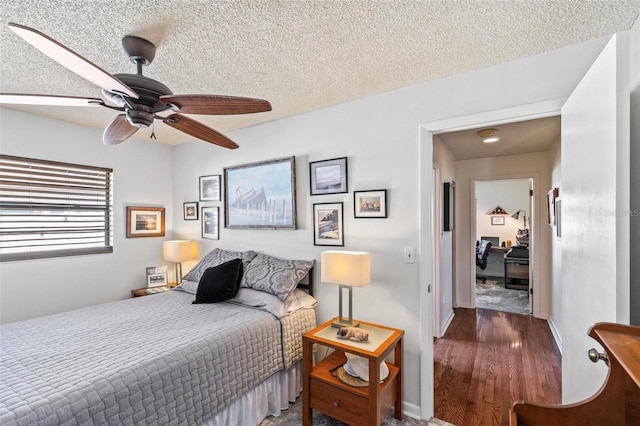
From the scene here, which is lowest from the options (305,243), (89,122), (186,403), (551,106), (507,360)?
(507,360)

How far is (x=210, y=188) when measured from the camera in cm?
344

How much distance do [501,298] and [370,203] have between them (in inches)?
166

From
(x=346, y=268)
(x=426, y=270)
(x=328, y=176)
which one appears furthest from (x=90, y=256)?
(x=426, y=270)

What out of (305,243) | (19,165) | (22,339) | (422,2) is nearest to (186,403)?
(22,339)

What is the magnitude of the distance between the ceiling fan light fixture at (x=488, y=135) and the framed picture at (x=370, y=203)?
5.17ft

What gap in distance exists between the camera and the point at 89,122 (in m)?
2.90

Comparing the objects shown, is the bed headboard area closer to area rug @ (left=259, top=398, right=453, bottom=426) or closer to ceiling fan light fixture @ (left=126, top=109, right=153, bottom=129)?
area rug @ (left=259, top=398, right=453, bottom=426)

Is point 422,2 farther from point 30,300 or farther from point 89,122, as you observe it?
point 30,300

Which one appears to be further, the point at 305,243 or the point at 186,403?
the point at 305,243

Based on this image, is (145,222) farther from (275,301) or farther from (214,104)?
(214,104)

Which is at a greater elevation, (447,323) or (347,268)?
(347,268)

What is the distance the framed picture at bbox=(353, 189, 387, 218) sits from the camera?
225 centimetres

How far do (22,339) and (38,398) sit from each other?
87cm

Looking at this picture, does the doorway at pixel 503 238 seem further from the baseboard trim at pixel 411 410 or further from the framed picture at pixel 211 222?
the framed picture at pixel 211 222
